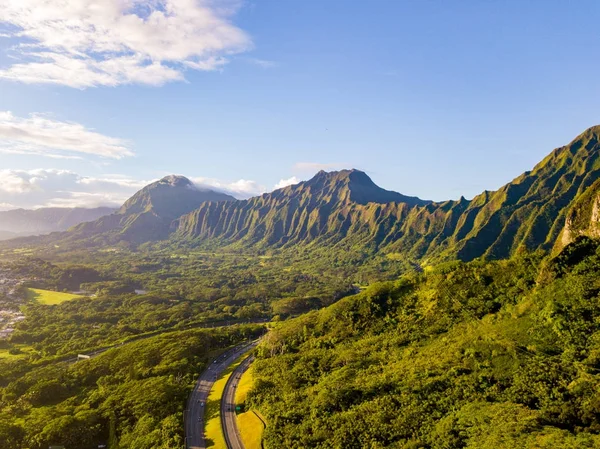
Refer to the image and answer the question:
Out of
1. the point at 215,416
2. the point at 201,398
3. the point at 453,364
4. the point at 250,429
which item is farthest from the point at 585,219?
the point at 201,398

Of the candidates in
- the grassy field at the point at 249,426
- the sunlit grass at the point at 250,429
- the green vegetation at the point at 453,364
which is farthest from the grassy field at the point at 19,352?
the sunlit grass at the point at 250,429

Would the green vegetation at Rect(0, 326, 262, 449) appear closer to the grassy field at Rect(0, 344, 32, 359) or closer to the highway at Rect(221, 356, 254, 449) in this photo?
the highway at Rect(221, 356, 254, 449)

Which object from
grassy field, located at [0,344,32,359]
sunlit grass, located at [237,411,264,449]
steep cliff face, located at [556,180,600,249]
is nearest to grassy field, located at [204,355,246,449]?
sunlit grass, located at [237,411,264,449]

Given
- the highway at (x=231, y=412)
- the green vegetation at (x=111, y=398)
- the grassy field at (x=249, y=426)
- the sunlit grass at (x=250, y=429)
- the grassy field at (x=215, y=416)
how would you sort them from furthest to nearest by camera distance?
the green vegetation at (x=111, y=398) < the grassy field at (x=215, y=416) < the highway at (x=231, y=412) < the grassy field at (x=249, y=426) < the sunlit grass at (x=250, y=429)

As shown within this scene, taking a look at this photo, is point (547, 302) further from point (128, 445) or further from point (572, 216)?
point (128, 445)

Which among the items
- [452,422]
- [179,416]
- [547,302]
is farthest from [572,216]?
[179,416]

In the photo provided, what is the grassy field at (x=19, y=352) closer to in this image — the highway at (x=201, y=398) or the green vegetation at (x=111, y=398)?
the green vegetation at (x=111, y=398)

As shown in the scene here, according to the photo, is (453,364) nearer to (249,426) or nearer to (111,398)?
(249,426)
